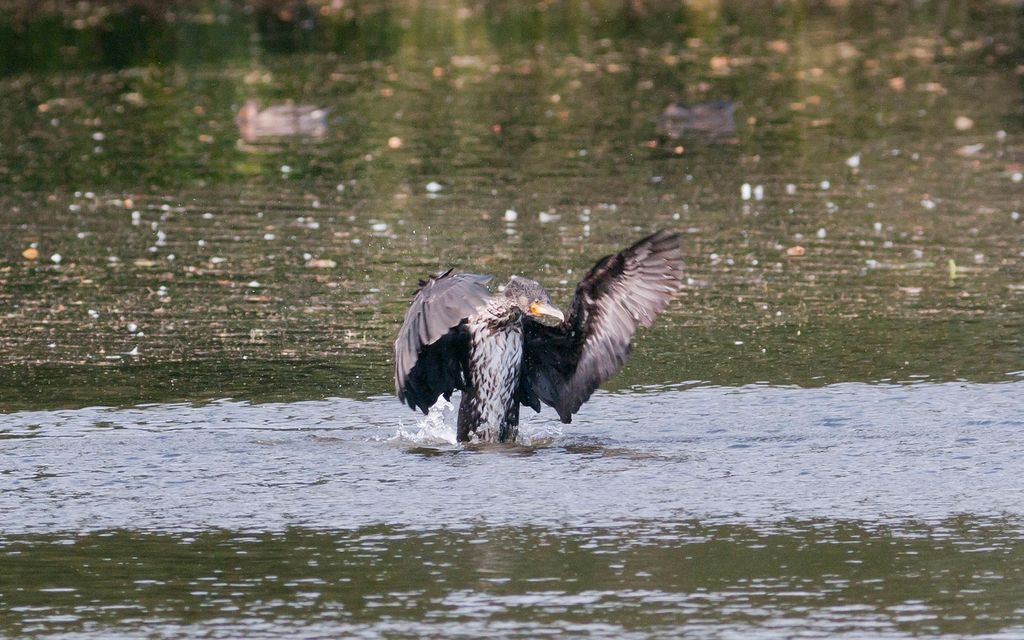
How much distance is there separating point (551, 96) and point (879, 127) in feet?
12.8

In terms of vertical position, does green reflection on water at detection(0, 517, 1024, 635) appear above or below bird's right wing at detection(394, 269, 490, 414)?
below

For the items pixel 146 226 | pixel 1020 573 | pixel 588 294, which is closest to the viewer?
pixel 1020 573

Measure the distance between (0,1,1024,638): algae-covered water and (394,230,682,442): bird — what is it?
164mm

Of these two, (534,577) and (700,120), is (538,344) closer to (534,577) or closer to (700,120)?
(534,577)

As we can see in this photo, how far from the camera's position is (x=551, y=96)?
760 inches

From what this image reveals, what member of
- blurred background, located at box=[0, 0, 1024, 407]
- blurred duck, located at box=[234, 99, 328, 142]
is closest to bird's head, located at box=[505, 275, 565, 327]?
blurred background, located at box=[0, 0, 1024, 407]

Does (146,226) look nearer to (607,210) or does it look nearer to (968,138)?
(607,210)

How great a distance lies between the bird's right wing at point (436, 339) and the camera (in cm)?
719

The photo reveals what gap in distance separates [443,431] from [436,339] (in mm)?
848

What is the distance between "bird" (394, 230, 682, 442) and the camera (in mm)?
7641

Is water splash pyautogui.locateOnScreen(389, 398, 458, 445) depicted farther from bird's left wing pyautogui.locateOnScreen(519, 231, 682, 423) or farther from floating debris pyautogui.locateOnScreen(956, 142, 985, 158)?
floating debris pyautogui.locateOnScreen(956, 142, 985, 158)

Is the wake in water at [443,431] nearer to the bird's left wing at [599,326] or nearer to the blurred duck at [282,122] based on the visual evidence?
the bird's left wing at [599,326]

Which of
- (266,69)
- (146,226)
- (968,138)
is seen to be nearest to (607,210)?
(146,226)

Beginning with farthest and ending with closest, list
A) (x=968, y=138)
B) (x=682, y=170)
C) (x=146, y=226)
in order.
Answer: (x=968, y=138) → (x=682, y=170) → (x=146, y=226)
